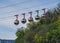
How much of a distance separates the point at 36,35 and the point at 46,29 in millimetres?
3462

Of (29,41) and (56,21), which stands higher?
(56,21)

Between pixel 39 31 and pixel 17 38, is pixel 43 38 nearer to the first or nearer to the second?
pixel 39 31

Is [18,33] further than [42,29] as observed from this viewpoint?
Yes

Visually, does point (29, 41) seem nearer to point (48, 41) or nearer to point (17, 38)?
point (48, 41)

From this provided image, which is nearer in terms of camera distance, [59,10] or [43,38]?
[43,38]

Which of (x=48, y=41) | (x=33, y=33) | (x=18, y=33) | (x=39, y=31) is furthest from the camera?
(x=18, y=33)

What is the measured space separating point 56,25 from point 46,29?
3.10 metres

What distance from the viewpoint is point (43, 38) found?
67125 mm

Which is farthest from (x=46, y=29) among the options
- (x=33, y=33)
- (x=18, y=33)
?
(x=18, y=33)

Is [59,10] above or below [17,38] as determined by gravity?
above

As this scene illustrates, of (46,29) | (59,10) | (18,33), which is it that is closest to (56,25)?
(46,29)

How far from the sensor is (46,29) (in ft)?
224

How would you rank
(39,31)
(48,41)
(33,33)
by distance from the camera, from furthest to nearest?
(33,33), (39,31), (48,41)

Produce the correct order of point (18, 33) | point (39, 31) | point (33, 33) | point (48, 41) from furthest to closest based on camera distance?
1. point (18, 33)
2. point (33, 33)
3. point (39, 31)
4. point (48, 41)
